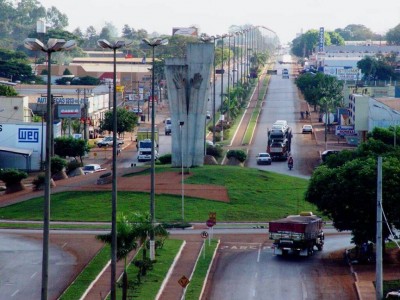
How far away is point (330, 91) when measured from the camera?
134 meters

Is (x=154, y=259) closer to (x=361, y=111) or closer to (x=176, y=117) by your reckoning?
(x=176, y=117)

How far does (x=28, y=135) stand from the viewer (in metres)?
89.7

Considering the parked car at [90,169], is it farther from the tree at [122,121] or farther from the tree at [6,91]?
the tree at [6,91]

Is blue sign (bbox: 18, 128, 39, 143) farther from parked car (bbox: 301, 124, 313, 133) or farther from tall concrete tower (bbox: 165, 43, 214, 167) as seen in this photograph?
parked car (bbox: 301, 124, 313, 133)

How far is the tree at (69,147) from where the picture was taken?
87.8m

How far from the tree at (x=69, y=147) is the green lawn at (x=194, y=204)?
68.1ft

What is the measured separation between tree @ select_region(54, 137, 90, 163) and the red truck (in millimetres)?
41042

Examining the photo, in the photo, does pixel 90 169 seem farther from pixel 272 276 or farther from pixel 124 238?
pixel 124 238

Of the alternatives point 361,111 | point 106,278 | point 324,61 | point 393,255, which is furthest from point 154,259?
point 324,61

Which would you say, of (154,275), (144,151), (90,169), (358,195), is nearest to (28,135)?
(90,169)

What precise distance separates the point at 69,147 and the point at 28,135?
4077 mm

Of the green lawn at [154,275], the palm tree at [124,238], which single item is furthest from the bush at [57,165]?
the palm tree at [124,238]

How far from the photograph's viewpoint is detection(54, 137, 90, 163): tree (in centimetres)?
8781

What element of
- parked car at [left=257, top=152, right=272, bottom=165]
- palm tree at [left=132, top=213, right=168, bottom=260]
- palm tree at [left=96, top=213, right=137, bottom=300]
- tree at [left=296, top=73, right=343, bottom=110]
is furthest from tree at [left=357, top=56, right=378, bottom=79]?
palm tree at [left=96, top=213, right=137, bottom=300]
